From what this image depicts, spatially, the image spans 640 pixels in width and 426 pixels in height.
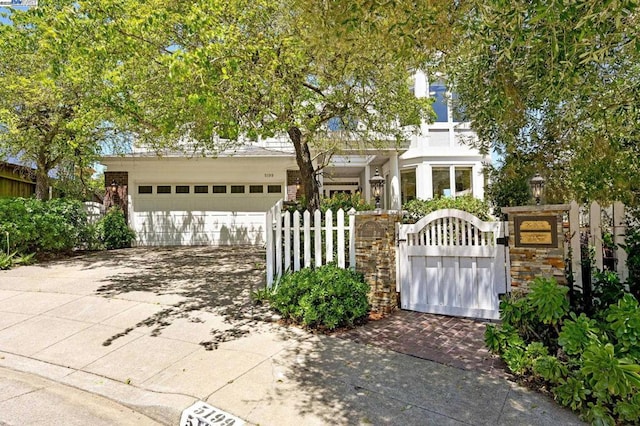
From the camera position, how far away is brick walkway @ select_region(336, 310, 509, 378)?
12.5 ft

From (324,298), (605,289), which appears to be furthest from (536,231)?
(324,298)

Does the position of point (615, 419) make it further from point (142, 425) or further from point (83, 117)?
point (83, 117)

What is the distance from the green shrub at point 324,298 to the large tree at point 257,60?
2373 millimetres

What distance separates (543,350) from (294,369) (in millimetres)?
2339

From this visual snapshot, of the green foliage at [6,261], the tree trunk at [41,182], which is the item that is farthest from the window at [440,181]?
the tree trunk at [41,182]

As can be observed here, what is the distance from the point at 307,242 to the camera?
599cm

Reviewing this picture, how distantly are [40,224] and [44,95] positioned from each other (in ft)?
10.9

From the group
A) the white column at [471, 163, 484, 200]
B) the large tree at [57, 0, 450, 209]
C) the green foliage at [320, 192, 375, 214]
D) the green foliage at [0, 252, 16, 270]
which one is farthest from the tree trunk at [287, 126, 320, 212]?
the white column at [471, 163, 484, 200]

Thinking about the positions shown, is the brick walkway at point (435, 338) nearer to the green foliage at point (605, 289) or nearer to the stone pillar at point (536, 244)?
the stone pillar at point (536, 244)

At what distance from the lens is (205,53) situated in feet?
14.8

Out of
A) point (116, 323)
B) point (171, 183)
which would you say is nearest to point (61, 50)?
point (116, 323)

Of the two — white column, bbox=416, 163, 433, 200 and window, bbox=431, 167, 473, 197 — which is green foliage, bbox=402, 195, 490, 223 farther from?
window, bbox=431, 167, 473, 197

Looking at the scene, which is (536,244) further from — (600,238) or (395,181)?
(395,181)

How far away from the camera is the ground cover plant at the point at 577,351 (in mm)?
2656
